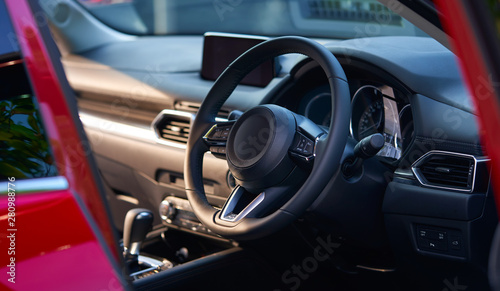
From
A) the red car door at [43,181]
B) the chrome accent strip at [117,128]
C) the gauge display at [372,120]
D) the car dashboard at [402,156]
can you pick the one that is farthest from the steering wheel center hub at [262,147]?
the chrome accent strip at [117,128]

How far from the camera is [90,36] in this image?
145 inches

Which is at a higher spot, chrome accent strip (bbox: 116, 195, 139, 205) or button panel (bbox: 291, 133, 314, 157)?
button panel (bbox: 291, 133, 314, 157)

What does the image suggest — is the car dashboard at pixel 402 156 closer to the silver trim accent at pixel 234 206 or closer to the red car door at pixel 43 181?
the silver trim accent at pixel 234 206

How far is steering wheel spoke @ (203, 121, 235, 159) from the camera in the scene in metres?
1.87

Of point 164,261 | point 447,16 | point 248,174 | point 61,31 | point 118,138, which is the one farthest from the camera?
point 61,31

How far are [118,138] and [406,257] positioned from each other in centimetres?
159

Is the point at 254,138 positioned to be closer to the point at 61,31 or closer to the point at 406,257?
the point at 406,257

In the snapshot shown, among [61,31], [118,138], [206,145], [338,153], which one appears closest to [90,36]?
[61,31]

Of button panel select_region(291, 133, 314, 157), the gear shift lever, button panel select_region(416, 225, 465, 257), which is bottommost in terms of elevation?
the gear shift lever

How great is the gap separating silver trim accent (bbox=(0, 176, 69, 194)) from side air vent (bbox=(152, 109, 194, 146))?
1.56 meters

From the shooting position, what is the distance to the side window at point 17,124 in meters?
1.07

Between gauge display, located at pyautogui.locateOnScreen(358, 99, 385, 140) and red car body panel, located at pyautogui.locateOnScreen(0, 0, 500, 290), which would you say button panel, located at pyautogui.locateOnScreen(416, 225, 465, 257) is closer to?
gauge display, located at pyautogui.locateOnScreen(358, 99, 385, 140)

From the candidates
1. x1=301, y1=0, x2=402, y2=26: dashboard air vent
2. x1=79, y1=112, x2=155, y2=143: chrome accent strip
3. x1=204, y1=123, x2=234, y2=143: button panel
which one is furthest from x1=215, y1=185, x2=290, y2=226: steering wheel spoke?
x1=301, y1=0, x2=402, y2=26: dashboard air vent

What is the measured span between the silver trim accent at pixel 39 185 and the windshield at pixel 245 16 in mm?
1994
